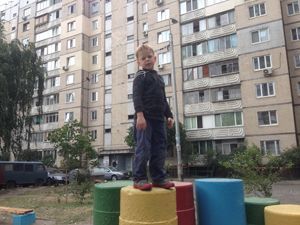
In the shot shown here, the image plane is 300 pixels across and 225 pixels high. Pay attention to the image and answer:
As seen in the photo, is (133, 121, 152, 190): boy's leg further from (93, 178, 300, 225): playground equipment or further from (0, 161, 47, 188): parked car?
(0, 161, 47, 188): parked car

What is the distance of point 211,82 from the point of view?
33.4 meters

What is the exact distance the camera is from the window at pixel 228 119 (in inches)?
1244

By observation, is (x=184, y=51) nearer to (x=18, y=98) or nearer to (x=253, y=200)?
(x=18, y=98)

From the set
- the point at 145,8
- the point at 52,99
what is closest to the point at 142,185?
the point at 145,8

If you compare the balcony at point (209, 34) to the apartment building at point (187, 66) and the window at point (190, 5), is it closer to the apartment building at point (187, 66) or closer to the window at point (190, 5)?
the apartment building at point (187, 66)

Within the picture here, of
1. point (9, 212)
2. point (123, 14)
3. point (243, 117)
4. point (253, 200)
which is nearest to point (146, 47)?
point (253, 200)

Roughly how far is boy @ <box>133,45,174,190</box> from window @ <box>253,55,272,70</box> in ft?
92.6

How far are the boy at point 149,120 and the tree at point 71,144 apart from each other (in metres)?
14.6

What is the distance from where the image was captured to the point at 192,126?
112ft

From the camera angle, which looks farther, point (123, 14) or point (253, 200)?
point (123, 14)

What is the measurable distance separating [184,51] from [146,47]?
3237 centimetres

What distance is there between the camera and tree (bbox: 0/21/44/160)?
A: 22.5 meters

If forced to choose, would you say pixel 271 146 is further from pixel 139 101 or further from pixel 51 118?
Result: pixel 51 118

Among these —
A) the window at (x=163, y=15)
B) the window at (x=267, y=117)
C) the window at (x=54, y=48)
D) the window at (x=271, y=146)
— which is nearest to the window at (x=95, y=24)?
the window at (x=54, y=48)
